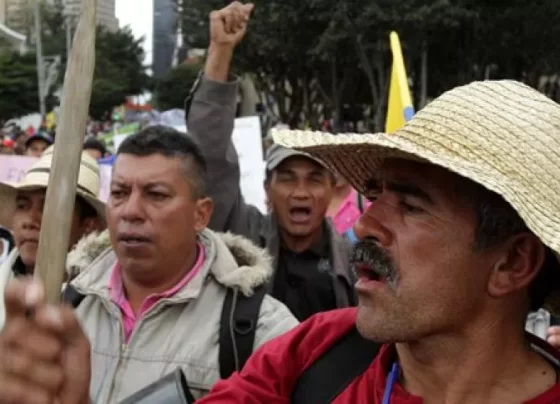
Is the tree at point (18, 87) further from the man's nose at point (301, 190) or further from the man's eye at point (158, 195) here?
the man's eye at point (158, 195)

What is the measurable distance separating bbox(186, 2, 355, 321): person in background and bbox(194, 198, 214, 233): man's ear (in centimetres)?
37

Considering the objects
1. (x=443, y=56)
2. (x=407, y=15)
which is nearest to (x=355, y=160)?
(x=407, y=15)

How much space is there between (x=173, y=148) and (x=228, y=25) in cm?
71

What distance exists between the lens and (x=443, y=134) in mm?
1969

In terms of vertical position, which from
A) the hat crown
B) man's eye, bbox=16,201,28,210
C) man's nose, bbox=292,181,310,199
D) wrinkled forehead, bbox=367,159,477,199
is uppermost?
wrinkled forehead, bbox=367,159,477,199

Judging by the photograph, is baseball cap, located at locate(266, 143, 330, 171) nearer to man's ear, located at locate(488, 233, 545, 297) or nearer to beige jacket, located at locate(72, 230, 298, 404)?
beige jacket, located at locate(72, 230, 298, 404)

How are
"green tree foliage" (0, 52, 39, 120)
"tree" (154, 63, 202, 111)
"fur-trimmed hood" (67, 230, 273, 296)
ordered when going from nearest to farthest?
1. "fur-trimmed hood" (67, 230, 273, 296)
2. "green tree foliage" (0, 52, 39, 120)
3. "tree" (154, 63, 202, 111)

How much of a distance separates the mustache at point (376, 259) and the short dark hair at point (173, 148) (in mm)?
1241

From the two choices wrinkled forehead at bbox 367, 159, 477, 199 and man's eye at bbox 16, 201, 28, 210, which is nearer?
wrinkled forehead at bbox 367, 159, 477, 199

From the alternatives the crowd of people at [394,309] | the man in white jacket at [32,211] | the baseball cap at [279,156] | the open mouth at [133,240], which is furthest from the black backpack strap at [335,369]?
the baseball cap at [279,156]

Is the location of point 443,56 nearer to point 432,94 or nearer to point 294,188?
point 432,94

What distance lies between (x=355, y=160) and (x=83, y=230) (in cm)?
193

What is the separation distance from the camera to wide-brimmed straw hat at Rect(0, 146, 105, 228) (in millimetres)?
3738

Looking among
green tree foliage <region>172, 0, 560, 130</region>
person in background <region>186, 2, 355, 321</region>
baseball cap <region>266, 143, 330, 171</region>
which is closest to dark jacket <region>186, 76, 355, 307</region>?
person in background <region>186, 2, 355, 321</region>
